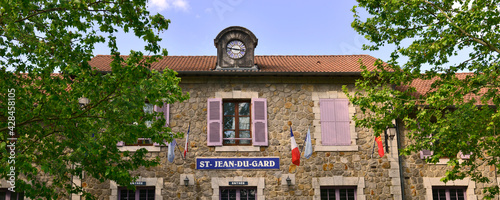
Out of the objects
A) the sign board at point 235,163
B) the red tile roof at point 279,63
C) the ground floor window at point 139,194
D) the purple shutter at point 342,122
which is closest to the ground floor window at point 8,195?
the ground floor window at point 139,194

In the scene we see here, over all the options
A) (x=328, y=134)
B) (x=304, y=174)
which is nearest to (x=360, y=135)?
(x=328, y=134)

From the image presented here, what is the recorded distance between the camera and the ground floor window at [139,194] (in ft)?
44.3

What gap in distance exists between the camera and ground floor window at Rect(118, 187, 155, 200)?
44.3ft

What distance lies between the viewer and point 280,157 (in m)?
13.7

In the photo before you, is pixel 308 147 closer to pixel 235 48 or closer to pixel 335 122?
pixel 335 122

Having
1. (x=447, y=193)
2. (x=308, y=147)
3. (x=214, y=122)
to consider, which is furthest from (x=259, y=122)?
(x=447, y=193)

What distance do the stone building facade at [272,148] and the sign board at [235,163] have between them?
3cm

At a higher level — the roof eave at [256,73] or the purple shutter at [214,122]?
the roof eave at [256,73]

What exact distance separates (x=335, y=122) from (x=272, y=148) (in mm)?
1895

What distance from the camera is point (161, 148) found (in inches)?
539

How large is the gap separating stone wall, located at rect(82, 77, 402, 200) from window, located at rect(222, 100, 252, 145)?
0.38 m

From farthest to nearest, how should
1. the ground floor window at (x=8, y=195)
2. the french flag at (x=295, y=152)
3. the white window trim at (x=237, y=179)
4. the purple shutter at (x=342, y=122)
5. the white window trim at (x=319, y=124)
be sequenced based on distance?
1. the purple shutter at (x=342, y=122)
2. the white window trim at (x=319, y=124)
3. the white window trim at (x=237, y=179)
4. the ground floor window at (x=8, y=195)
5. the french flag at (x=295, y=152)

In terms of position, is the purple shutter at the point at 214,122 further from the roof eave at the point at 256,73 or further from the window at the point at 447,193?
the window at the point at 447,193

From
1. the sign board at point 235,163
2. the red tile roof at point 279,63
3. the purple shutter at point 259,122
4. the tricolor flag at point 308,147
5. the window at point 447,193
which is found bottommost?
the window at point 447,193
